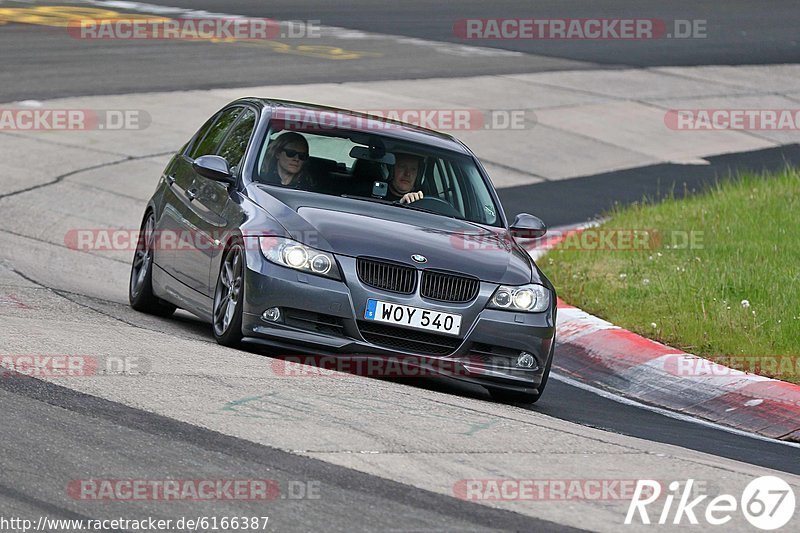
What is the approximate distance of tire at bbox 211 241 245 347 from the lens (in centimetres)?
856

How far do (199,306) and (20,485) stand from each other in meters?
3.88

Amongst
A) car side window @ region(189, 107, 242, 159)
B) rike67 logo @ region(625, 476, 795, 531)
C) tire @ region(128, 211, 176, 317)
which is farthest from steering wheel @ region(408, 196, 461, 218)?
rike67 logo @ region(625, 476, 795, 531)

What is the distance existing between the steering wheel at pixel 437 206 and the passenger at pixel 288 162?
28.4 inches

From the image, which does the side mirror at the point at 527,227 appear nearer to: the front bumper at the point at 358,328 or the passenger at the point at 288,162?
the front bumper at the point at 358,328

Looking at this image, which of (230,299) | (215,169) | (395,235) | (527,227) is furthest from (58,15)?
(395,235)

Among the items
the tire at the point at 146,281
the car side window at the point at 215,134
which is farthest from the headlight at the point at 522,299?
the tire at the point at 146,281

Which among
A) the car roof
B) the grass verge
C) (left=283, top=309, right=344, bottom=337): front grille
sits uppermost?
the car roof

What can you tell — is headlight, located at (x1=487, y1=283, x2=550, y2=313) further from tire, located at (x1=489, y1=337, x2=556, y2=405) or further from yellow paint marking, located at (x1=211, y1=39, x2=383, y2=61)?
yellow paint marking, located at (x1=211, y1=39, x2=383, y2=61)

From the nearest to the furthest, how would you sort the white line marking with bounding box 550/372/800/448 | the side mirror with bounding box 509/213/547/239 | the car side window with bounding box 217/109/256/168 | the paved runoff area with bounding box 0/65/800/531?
the paved runoff area with bounding box 0/65/800/531, the white line marking with bounding box 550/372/800/448, the side mirror with bounding box 509/213/547/239, the car side window with bounding box 217/109/256/168

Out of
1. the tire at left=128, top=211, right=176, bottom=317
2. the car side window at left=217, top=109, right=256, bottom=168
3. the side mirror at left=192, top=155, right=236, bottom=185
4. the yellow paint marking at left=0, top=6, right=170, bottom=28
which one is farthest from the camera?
the yellow paint marking at left=0, top=6, right=170, bottom=28

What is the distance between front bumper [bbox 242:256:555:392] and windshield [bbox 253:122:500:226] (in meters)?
1.14

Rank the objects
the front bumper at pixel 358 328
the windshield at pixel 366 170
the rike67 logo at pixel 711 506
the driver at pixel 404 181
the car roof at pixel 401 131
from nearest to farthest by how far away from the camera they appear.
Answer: the rike67 logo at pixel 711 506
the front bumper at pixel 358 328
the windshield at pixel 366 170
the driver at pixel 404 181
the car roof at pixel 401 131

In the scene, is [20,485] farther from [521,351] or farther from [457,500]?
[521,351]

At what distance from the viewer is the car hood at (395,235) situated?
8.42m
